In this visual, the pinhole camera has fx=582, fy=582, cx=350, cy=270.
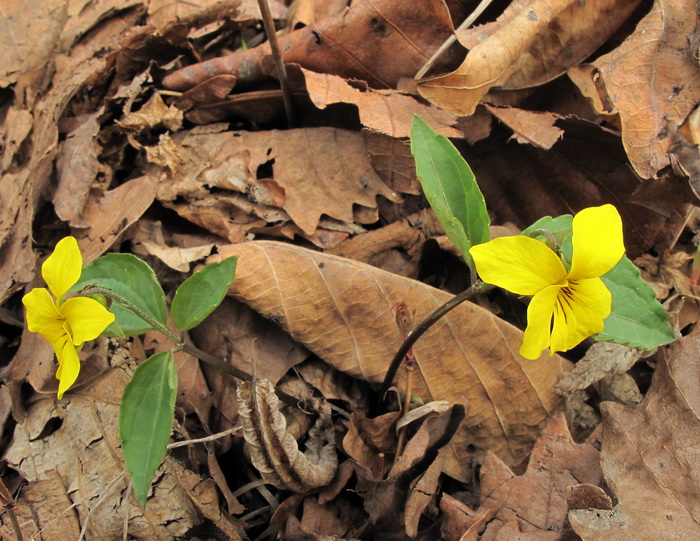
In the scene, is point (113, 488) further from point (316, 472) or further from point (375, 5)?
point (375, 5)

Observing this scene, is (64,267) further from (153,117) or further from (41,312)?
(153,117)

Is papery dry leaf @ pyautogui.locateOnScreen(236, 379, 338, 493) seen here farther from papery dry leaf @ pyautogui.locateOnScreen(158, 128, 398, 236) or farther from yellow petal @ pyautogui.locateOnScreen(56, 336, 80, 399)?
papery dry leaf @ pyautogui.locateOnScreen(158, 128, 398, 236)

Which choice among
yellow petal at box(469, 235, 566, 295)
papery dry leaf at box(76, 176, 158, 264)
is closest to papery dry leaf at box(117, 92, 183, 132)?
papery dry leaf at box(76, 176, 158, 264)

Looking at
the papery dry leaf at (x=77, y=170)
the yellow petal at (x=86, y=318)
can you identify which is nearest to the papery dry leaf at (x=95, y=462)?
the yellow petal at (x=86, y=318)

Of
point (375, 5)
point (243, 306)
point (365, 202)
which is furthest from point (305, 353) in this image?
point (375, 5)

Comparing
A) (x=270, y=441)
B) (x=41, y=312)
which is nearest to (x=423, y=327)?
(x=270, y=441)
